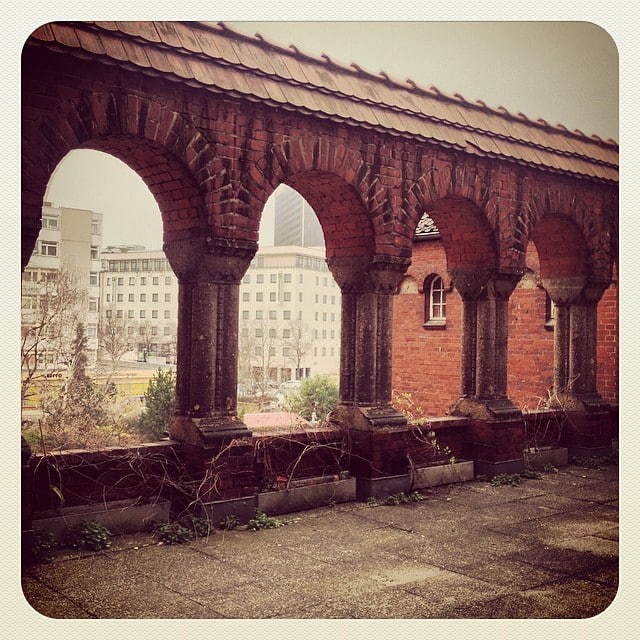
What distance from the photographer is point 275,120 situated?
6.74 metres

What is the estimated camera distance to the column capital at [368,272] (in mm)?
7703

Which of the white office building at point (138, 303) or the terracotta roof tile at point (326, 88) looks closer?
the terracotta roof tile at point (326, 88)

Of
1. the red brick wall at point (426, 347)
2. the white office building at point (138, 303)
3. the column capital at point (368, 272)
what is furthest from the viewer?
the red brick wall at point (426, 347)

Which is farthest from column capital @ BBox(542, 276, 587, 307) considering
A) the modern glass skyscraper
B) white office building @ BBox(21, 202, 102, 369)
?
white office building @ BBox(21, 202, 102, 369)

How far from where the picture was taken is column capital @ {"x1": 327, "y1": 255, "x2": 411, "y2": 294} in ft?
25.3

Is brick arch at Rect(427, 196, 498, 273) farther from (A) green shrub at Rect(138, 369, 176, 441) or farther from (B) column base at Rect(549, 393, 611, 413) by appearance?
(A) green shrub at Rect(138, 369, 176, 441)

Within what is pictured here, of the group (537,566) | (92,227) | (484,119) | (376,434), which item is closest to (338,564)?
(537,566)

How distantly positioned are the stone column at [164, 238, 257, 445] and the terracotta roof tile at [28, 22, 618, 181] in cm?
137

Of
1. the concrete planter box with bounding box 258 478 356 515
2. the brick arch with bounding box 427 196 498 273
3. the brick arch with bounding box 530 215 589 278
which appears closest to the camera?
the concrete planter box with bounding box 258 478 356 515

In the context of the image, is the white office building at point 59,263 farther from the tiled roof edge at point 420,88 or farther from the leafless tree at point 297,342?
the leafless tree at point 297,342

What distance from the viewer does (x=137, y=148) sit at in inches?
242

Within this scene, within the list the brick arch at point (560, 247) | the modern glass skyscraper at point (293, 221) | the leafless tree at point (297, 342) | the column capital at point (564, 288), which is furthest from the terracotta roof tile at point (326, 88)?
the leafless tree at point (297, 342)

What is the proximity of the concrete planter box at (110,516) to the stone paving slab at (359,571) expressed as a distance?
5.8 inches

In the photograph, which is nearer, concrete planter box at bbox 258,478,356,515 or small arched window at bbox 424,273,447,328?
concrete planter box at bbox 258,478,356,515
